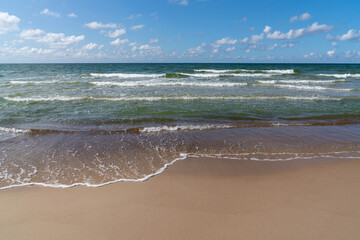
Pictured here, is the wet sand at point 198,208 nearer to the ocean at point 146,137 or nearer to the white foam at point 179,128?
the ocean at point 146,137

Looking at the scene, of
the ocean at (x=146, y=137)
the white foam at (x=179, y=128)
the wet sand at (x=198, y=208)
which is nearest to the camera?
the wet sand at (x=198, y=208)

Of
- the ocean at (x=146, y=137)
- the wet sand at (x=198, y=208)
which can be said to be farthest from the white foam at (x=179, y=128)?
the wet sand at (x=198, y=208)

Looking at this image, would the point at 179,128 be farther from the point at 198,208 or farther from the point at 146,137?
the point at 198,208

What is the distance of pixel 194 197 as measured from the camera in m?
3.57

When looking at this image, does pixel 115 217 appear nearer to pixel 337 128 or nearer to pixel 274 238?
pixel 274 238

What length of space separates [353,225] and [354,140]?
16.0 feet

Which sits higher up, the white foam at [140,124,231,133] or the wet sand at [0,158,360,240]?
the white foam at [140,124,231,133]

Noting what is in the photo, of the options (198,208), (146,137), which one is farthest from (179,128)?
(198,208)

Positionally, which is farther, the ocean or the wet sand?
the ocean

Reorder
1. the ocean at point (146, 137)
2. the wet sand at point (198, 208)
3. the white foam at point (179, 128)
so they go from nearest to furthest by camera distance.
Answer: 1. the wet sand at point (198, 208)
2. the ocean at point (146, 137)
3. the white foam at point (179, 128)

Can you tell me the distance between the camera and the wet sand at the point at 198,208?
280 centimetres

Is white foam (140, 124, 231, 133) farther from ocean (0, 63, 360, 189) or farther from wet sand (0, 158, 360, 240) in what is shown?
wet sand (0, 158, 360, 240)

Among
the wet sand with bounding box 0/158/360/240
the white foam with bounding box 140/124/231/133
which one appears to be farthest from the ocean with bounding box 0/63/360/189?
the wet sand with bounding box 0/158/360/240

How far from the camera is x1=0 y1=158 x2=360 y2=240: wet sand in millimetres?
2797
